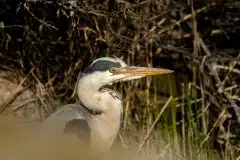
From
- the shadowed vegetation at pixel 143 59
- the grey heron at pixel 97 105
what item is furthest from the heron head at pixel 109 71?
the shadowed vegetation at pixel 143 59

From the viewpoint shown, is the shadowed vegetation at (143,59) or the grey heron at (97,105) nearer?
the grey heron at (97,105)

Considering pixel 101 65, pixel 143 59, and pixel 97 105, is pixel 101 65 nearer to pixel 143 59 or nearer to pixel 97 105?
pixel 97 105

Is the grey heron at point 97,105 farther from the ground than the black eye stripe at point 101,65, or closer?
closer

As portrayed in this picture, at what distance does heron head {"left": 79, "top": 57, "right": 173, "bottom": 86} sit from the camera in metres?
3.89

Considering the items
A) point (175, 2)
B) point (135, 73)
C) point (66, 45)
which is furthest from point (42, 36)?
point (135, 73)

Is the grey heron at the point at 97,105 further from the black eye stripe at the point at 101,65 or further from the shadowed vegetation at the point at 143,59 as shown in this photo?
the shadowed vegetation at the point at 143,59

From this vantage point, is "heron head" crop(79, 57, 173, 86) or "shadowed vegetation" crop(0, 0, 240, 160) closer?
"heron head" crop(79, 57, 173, 86)

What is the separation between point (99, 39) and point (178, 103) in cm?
95

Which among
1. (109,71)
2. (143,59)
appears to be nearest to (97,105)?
(109,71)

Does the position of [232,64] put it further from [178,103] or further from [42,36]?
[42,36]

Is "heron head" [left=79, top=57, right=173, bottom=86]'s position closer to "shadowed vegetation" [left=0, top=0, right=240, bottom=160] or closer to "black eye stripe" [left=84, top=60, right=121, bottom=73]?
"black eye stripe" [left=84, top=60, right=121, bottom=73]

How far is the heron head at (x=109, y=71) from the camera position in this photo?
3.89m

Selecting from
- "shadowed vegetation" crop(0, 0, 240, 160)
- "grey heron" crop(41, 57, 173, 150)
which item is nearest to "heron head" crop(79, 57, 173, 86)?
"grey heron" crop(41, 57, 173, 150)

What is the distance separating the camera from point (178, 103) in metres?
5.30
